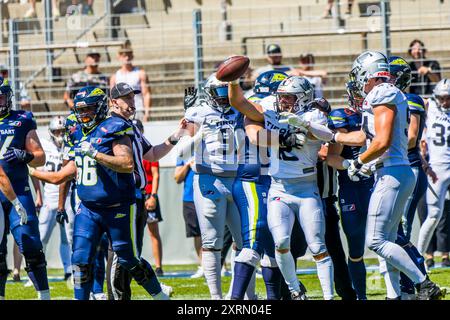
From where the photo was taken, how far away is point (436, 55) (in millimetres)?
14719

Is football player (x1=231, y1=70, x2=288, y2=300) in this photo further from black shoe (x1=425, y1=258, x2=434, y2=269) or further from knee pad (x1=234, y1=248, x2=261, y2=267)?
black shoe (x1=425, y1=258, x2=434, y2=269)

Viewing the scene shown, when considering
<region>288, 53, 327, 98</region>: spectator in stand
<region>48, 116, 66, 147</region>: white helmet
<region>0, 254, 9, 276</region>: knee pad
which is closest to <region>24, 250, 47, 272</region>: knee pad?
<region>0, 254, 9, 276</region>: knee pad

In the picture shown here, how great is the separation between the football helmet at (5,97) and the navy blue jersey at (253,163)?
205 centimetres

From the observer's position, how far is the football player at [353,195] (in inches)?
335

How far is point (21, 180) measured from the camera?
29.6ft

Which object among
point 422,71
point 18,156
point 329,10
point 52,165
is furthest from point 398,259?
point 329,10

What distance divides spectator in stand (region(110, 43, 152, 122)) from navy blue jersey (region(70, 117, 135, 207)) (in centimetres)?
603

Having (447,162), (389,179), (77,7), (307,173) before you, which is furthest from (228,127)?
(77,7)

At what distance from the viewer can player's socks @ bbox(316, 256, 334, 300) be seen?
8.04 meters

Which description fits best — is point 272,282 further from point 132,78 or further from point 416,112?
point 132,78

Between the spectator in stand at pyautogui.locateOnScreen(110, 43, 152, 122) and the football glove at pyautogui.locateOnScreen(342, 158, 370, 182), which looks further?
the spectator in stand at pyautogui.locateOnScreen(110, 43, 152, 122)

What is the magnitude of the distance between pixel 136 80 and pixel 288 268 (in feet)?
22.1

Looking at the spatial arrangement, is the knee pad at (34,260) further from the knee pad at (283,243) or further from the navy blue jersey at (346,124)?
the navy blue jersey at (346,124)
